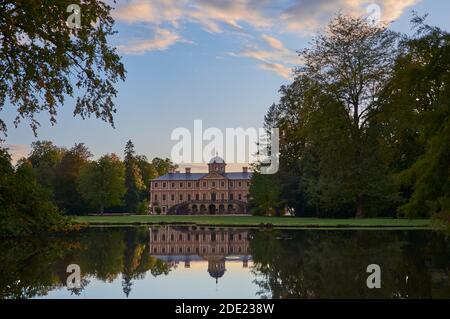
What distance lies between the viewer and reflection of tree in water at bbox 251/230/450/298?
9.84 m

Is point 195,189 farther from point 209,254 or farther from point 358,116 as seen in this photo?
point 209,254

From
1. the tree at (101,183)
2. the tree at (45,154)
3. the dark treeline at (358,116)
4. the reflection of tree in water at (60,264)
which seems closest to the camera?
the reflection of tree in water at (60,264)

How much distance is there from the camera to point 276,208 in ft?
187

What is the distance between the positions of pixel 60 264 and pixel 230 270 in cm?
453

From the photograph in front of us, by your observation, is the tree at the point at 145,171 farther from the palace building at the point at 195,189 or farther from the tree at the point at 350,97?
the tree at the point at 350,97

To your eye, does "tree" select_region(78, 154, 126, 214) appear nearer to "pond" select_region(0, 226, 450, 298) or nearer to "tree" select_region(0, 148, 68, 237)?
"pond" select_region(0, 226, 450, 298)

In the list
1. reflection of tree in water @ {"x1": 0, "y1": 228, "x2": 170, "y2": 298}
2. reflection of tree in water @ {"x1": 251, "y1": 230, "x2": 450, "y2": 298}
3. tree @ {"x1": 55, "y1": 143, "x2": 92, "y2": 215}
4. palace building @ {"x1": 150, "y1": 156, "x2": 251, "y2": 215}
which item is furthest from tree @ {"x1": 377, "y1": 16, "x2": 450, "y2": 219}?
palace building @ {"x1": 150, "y1": 156, "x2": 251, "y2": 215}

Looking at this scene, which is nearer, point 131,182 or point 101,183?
point 101,183

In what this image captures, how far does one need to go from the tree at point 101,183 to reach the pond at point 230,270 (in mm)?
46621

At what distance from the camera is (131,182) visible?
83.8 metres

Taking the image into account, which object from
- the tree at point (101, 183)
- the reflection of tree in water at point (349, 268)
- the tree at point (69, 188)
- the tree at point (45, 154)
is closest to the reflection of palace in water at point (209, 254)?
the reflection of tree in water at point (349, 268)

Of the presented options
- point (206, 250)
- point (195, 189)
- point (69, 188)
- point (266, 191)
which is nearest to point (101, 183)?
point (69, 188)

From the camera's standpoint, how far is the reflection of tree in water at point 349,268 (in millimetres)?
9844

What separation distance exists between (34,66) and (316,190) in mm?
36566
